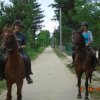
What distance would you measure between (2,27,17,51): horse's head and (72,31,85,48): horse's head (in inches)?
92.6

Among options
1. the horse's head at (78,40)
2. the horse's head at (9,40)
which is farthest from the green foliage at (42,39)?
the horse's head at (9,40)

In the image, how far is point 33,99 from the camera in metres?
11.8

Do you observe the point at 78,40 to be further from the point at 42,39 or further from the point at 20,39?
the point at 42,39

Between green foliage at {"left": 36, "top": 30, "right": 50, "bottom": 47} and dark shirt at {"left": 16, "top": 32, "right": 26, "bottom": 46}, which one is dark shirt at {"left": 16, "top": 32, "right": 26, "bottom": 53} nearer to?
dark shirt at {"left": 16, "top": 32, "right": 26, "bottom": 46}

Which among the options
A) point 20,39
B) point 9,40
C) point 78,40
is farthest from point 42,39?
point 9,40

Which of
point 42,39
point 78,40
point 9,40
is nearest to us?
point 9,40

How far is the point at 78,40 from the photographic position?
11.6 m

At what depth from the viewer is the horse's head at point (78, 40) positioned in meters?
11.5

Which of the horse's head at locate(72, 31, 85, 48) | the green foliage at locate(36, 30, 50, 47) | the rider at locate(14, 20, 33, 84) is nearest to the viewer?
the rider at locate(14, 20, 33, 84)

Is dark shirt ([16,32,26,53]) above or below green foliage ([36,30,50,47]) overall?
above

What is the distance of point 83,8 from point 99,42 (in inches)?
86.5

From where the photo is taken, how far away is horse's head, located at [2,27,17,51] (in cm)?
948

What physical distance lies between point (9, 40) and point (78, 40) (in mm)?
2795

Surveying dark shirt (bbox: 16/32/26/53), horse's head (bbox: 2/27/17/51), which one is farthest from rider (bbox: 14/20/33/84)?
horse's head (bbox: 2/27/17/51)
